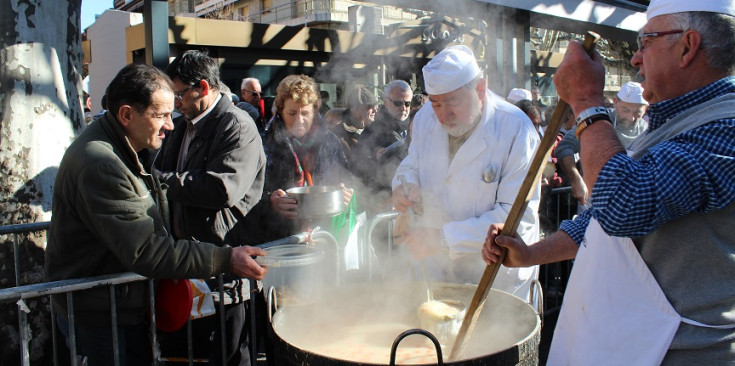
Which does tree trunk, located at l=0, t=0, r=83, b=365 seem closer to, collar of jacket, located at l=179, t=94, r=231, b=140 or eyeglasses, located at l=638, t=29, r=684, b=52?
collar of jacket, located at l=179, t=94, r=231, b=140

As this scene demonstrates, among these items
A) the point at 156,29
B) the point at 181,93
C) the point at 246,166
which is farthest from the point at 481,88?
the point at 156,29

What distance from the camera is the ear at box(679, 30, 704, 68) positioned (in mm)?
1435

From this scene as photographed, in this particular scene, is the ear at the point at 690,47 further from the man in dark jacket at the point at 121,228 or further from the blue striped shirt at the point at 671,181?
the man in dark jacket at the point at 121,228

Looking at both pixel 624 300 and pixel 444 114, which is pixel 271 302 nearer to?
pixel 444 114

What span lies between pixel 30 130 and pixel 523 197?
3.40 m

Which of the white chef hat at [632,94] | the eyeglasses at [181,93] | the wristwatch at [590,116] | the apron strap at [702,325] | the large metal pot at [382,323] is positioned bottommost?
the large metal pot at [382,323]

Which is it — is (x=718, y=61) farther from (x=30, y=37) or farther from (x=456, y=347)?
(x=30, y=37)

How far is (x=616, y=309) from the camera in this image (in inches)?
63.4

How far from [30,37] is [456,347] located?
11.2 ft

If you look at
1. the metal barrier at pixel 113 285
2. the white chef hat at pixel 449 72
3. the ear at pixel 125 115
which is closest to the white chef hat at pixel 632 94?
the metal barrier at pixel 113 285

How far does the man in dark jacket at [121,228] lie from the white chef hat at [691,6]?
190 cm

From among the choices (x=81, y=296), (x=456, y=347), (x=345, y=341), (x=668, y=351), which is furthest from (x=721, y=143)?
(x=81, y=296)

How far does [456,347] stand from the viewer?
219 centimetres

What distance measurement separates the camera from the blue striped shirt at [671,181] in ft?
4.38
